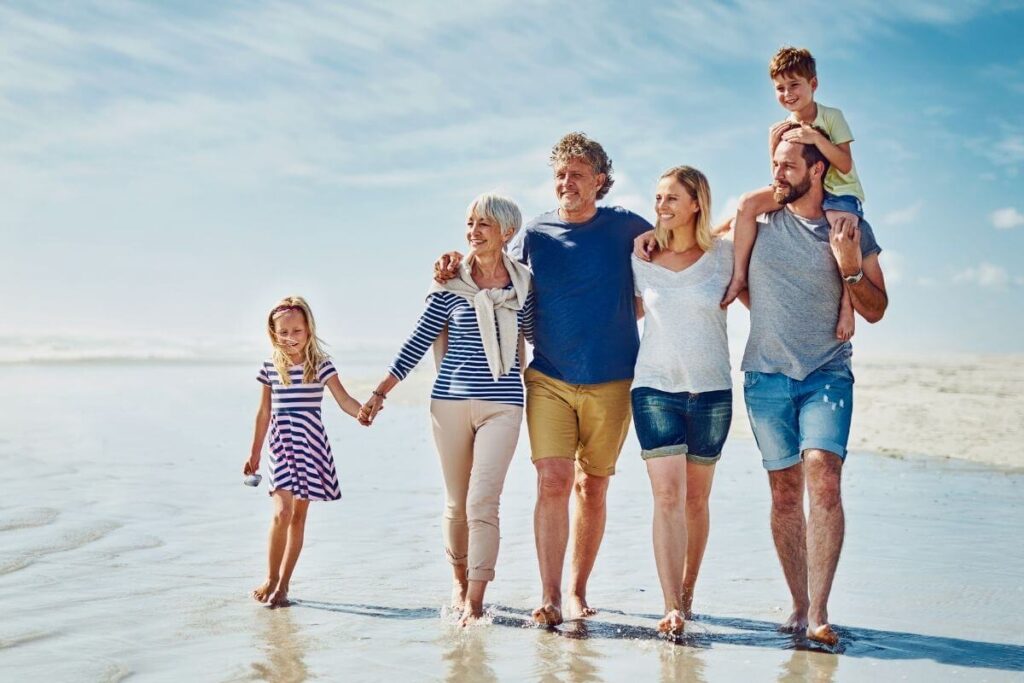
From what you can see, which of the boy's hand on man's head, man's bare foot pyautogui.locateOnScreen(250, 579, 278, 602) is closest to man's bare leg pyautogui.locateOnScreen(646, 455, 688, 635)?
the boy's hand on man's head

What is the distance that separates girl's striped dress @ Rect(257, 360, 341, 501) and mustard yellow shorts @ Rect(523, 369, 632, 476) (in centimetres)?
111

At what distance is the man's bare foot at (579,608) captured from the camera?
5.06 metres

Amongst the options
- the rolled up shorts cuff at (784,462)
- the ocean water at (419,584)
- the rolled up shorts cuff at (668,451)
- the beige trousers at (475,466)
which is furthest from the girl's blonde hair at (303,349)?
the rolled up shorts cuff at (784,462)

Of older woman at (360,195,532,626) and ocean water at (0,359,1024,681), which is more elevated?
older woman at (360,195,532,626)

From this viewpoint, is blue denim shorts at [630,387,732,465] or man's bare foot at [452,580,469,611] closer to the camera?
blue denim shorts at [630,387,732,465]

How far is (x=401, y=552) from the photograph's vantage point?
6473 mm

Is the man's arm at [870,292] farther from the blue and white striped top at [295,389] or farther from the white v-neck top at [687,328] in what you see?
the blue and white striped top at [295,389]

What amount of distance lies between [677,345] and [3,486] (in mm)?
5766

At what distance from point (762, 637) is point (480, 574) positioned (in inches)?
53.1

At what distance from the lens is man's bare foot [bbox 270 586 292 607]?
5098mm

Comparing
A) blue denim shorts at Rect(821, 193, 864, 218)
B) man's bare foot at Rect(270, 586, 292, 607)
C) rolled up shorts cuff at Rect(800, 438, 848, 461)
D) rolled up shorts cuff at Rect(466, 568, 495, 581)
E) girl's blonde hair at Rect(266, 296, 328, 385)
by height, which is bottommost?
man's bare foot at Rect(270, 586, 292, 607)

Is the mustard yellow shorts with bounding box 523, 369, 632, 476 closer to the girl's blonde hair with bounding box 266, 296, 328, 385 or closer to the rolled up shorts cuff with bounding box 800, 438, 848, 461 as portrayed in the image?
the rolled up shorts cuff with bounding box 800, 438, 848, 461

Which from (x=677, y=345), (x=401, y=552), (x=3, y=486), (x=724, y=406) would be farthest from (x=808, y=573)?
(x=3, y=486)

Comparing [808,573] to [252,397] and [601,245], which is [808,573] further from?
[252,397]
